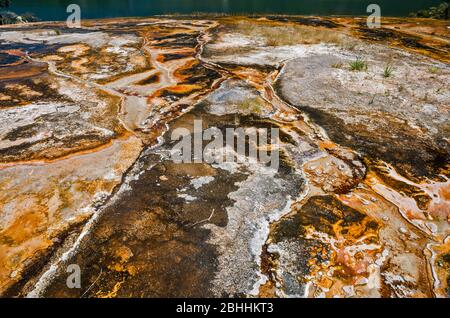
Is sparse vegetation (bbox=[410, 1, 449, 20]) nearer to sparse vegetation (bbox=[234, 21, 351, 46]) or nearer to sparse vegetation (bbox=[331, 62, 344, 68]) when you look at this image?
sparse vegetation (bbox=[234, 21, 351, 46])

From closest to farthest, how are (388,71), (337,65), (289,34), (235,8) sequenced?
(388,71)
(337,65)
(289,34)
(235,8)

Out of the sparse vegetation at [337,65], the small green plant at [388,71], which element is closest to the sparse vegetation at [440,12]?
the small green plant at [388,71]

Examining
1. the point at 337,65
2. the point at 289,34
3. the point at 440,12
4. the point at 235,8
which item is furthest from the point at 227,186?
the point at 235,8

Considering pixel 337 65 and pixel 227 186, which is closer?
pixel 227 186

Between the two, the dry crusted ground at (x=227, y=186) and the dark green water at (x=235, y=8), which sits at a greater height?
the dark green water at (x=235, y=8)

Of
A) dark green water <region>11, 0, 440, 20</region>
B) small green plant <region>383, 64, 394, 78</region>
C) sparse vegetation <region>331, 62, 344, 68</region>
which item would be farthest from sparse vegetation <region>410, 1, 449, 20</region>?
sparse vegetation <region>331, 62, 344, 68</region>

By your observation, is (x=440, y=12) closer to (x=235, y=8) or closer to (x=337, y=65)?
(x=337, y=65)

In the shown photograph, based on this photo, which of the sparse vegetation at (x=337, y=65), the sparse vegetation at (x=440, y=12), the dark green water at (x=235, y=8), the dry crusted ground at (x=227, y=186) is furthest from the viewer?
the dark green water at (x=235, y=8)

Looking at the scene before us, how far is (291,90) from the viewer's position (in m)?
6.37

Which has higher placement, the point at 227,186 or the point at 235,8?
the point at 235,8

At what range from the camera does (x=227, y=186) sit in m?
3.72

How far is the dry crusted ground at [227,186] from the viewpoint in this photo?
274cm

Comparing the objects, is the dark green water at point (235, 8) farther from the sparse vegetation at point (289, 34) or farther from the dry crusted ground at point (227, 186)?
the dry crusted ground at point (227, 186)
